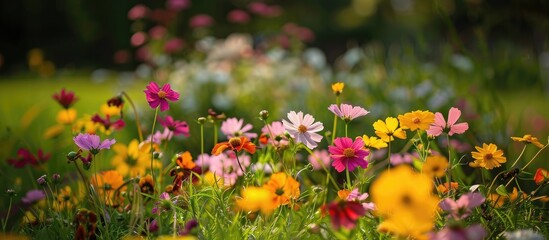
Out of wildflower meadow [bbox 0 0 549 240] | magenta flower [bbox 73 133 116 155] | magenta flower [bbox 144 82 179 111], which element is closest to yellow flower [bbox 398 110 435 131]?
wildflower meadow [bbox 0 0 549 240]

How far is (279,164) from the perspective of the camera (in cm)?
156

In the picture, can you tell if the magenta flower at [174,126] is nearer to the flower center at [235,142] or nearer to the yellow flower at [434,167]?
the flower center at [235,142]

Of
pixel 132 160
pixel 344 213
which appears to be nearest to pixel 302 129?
pixel 344 213

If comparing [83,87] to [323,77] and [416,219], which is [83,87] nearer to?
[323,77]

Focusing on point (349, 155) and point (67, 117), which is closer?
point (349, 155)

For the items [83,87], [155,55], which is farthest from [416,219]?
[83,87]

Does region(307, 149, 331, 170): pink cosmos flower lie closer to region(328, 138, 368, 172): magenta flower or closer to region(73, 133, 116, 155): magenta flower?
region(328, 138, 368, 172): magenta flower

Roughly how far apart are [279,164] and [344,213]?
2.23ft

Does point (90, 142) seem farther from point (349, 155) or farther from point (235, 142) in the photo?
point (349, 155)

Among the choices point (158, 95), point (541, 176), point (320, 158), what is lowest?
point (320, 158)

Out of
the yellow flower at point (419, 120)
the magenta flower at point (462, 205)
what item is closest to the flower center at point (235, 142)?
the yellow flower at point (419, 120)

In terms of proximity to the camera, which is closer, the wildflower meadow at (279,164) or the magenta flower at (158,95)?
the wildflower meadow at (279,164)

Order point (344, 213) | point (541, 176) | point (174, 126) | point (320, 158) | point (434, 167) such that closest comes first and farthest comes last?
1. point (344, 213)
2. point (434, 167)
3. point (541, 176)
4. point (174, 126)
5. point (320, 158)

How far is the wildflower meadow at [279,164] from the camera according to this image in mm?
1073
